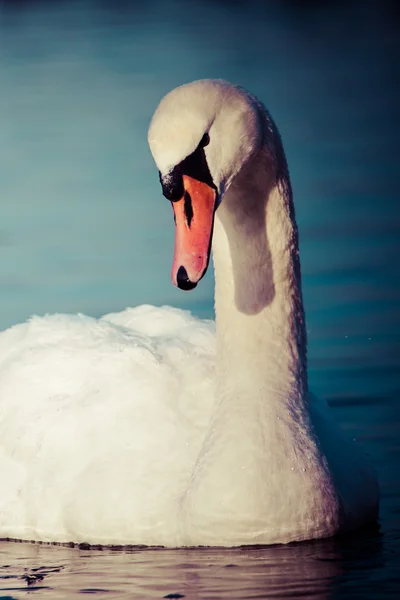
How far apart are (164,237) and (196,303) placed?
109 inches

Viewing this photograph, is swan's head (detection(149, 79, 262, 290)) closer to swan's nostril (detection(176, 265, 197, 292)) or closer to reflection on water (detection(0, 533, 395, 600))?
swan's nostril (detection(176, 265, 197, 292))

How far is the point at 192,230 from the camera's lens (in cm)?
584

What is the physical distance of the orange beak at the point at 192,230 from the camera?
5.75 m

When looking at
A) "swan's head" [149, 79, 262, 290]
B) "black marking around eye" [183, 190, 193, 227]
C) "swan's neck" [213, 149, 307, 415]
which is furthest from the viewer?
"swan's neck" [213, 149, 307, 415]

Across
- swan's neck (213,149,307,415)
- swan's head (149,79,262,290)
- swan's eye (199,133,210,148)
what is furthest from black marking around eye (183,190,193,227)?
swan's neck (213,149,307,415)

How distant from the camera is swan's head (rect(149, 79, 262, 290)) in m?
5.67

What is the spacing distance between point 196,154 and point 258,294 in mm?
1034

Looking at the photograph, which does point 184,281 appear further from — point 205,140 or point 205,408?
point 205,408

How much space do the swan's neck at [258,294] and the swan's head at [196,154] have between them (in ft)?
1.61

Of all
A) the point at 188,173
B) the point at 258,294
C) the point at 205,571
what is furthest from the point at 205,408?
the point at 188,173

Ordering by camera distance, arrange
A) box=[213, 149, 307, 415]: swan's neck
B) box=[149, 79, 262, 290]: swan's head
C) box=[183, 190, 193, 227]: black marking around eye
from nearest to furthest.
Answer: box=[149, 79, 262, 290]: swan's head → box=[183, 190, 193, 227]: black marking around eye → box=[213, 149, 307, 415]: swan's neck

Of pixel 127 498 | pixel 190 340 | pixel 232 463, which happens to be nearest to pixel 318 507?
pixel 232 463

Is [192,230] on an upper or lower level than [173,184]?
lower

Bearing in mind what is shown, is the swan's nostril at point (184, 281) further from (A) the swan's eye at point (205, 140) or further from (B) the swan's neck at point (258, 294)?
(B) the swan's neck at point (258, 294)
